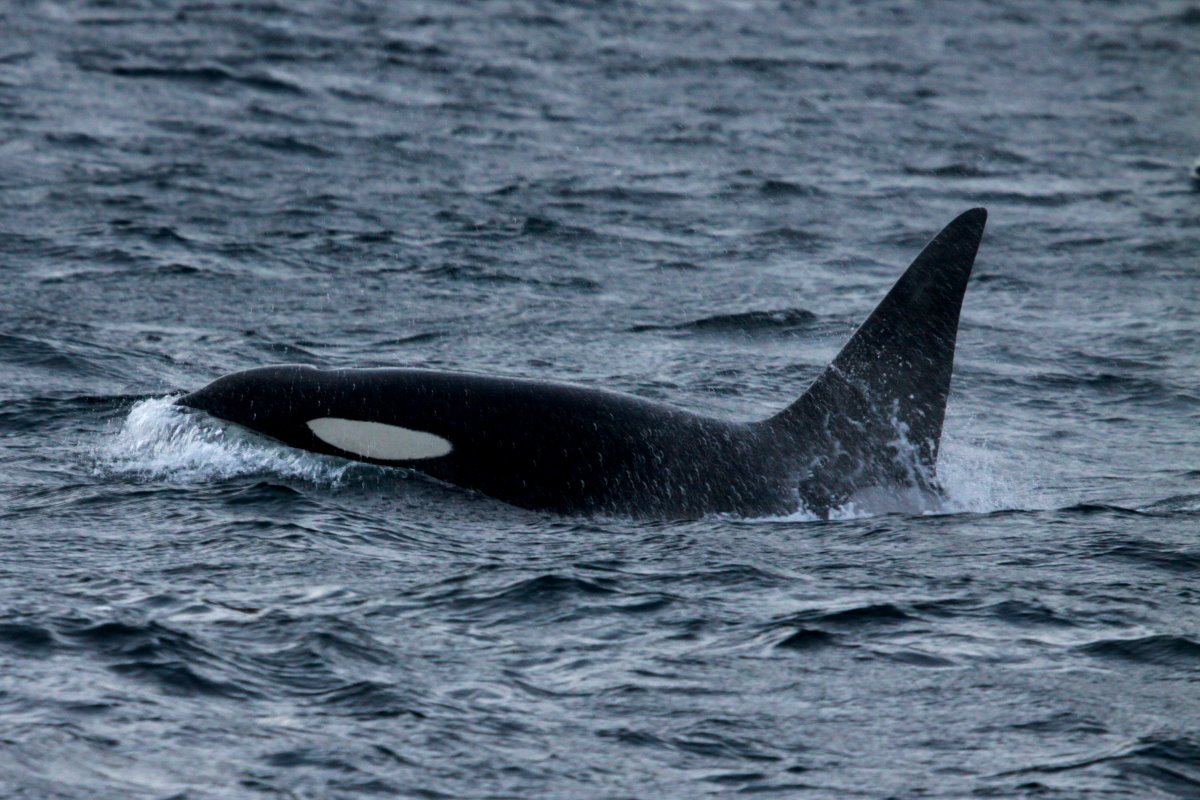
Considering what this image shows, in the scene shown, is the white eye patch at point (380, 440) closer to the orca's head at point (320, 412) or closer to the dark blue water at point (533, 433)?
the orca's head at point (320, 412)

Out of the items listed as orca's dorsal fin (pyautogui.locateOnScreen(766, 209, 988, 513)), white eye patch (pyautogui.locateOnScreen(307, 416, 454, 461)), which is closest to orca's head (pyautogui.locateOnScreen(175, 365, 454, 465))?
white eye patch (pyautogui.locateOnScreen(307, 416, 454, 461))

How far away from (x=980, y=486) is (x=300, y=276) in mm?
8159

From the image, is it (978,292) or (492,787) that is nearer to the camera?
(492,787)

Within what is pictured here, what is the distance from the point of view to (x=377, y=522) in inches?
362

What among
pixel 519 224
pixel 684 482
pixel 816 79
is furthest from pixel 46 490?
pixel 816 79

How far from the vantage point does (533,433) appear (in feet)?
30.7

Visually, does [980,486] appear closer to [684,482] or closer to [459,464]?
[684,482]

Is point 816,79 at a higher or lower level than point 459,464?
higher

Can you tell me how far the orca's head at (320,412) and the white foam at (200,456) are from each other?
92 mm

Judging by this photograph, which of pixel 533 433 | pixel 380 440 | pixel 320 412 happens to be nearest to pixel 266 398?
pixel 320 412

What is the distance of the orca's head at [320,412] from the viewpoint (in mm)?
9344

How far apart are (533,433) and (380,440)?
2.73ft

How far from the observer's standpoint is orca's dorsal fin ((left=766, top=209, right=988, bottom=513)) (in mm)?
10242

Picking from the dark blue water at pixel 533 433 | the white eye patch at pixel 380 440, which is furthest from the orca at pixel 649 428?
the dark blue water at pixel 533 433
